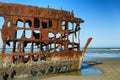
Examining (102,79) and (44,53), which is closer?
(102,79)

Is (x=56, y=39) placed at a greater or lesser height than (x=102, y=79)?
greater

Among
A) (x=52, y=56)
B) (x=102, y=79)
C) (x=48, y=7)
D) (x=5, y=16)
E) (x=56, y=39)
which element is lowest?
(x=102, y=79)

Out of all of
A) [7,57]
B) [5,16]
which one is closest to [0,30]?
[5,16]

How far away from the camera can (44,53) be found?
13016mm

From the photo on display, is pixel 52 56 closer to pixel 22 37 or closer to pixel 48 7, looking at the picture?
pixel 22 37

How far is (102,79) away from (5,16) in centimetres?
677

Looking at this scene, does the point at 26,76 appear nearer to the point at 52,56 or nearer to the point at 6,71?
the point at 6,71

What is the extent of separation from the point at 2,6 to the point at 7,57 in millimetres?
3056

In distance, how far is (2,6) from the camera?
11922 mm

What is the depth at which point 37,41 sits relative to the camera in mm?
12773

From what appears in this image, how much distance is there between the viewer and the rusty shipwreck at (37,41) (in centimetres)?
1195

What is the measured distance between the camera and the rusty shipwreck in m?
11.9

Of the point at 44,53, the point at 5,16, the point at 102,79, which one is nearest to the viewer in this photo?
the point at 102,79

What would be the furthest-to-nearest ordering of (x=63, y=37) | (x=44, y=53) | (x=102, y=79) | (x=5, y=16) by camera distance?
(x=63, y=37) < (x=44, y=53) < (x=5, y=16) < (x=102, y=79)
